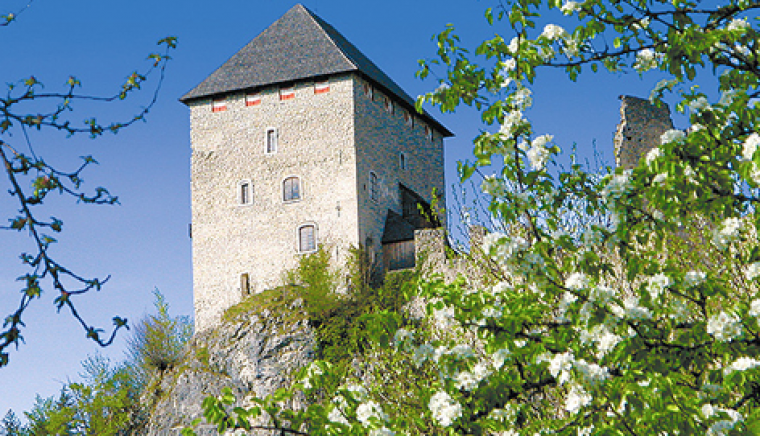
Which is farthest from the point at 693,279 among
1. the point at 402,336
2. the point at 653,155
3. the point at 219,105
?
the point at 219,105

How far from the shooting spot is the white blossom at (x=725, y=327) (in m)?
→ 5.96

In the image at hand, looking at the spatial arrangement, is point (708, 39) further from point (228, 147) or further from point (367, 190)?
point (228, 147)

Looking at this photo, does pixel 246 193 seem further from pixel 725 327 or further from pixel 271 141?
pixel 725 327

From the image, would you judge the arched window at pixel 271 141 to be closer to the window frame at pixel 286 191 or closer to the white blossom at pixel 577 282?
the window frame at pixel 286 191

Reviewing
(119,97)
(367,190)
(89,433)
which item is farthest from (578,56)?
(89,433)

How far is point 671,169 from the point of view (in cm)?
588

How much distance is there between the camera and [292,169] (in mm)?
32969

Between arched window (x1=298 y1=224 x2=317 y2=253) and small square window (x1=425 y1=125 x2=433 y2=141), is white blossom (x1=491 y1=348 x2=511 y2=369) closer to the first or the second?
arched window (x1=298 y1=224 x2=317 y2=253)

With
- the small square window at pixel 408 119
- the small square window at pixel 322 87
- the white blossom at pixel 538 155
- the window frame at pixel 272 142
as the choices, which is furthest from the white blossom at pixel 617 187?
the small square window at pixel 408 119

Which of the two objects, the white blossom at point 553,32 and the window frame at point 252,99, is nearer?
the white blossom at point 553,32

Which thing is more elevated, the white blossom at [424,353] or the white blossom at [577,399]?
the white blossom at [424,353]

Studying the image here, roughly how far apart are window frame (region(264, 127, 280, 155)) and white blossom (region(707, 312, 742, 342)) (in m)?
28.2

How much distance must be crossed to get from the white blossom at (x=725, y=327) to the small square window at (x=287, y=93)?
2900cm

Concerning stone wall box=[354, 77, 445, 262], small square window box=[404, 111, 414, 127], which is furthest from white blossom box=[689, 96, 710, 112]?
small square window box=[404, 111, 414, 127]
